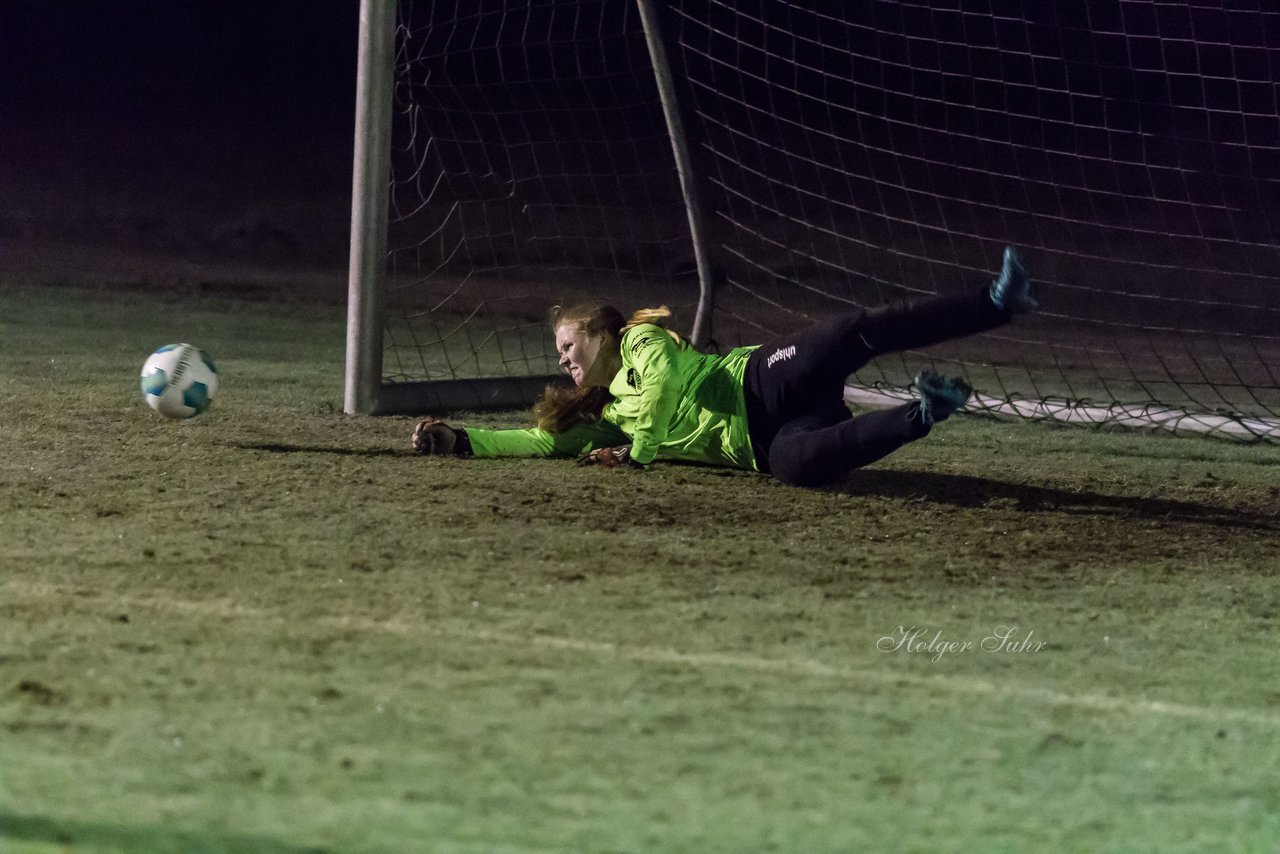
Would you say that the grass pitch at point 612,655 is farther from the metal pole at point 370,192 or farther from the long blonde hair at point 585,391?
the metal pole at point 370,192

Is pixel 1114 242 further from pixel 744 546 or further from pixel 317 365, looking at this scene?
pixel 744 546

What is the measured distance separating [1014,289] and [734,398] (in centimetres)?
101

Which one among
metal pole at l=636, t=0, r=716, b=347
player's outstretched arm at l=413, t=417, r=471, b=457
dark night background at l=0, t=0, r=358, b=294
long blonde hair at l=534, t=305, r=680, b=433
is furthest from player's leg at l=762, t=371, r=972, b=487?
dark night background at l=0, t=0, r=358, b=294

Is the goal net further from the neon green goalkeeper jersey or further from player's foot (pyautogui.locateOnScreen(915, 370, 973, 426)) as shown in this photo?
player's foot (pyautogui.locateOnScreen(915, 370, 973, 426))

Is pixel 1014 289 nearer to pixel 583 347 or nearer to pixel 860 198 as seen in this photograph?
pixel 583 347

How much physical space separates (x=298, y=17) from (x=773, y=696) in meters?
22.4

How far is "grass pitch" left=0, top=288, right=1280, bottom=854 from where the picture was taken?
92.1 inches

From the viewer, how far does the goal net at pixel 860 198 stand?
798 cm

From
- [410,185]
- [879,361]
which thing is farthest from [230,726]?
[410,185]

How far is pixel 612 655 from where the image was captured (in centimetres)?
309

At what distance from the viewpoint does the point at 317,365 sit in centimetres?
780

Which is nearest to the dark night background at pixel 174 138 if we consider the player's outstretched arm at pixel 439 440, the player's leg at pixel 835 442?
the player's outstretched arm at pixel 439 440

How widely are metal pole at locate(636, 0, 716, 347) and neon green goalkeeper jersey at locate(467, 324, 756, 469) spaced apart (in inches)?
89.3

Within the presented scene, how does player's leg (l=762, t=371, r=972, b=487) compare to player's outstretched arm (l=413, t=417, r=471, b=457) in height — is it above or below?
above
